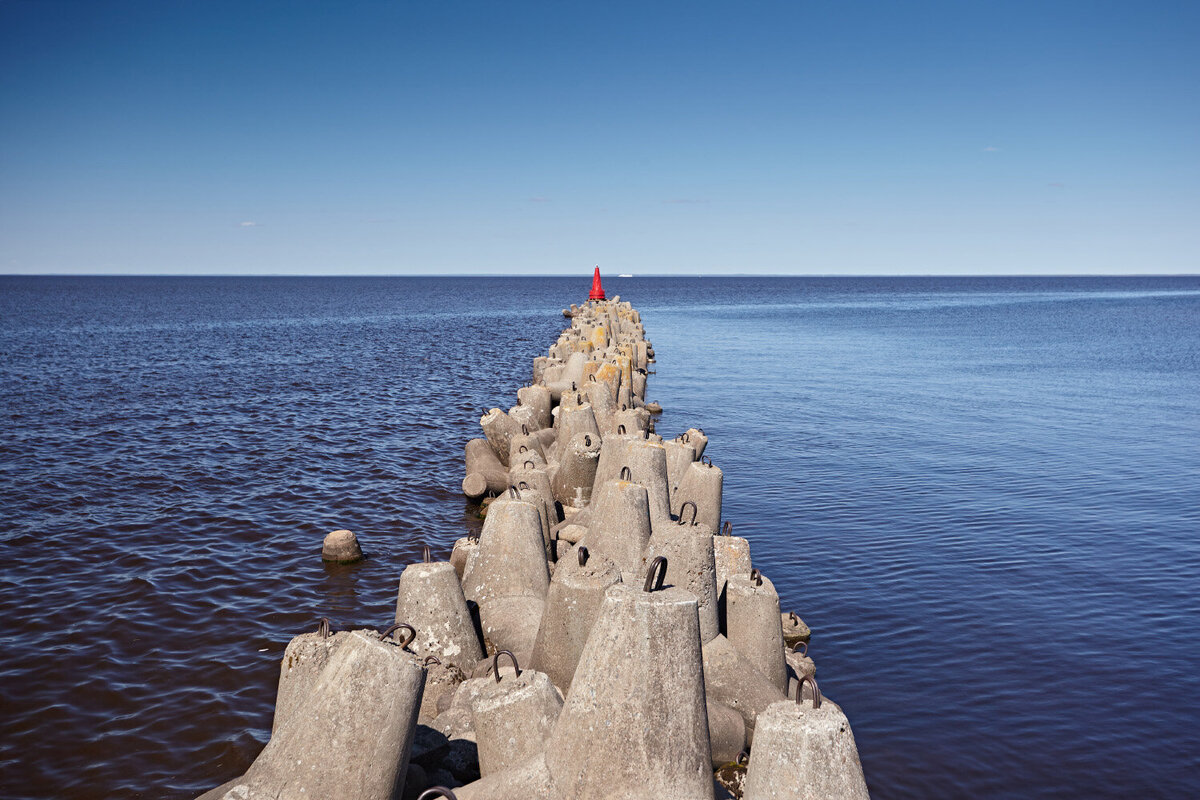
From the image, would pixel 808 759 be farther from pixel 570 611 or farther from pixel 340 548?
pixel 340 548

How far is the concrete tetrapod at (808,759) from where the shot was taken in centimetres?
367

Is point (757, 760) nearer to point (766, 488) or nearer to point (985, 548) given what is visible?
point (985, 548)

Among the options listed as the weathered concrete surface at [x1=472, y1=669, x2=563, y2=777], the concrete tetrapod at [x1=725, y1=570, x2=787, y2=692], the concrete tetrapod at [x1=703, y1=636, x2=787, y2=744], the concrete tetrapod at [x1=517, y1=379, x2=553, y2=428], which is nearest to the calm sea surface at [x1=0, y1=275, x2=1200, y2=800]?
the concrete tetrapod at [x1=725, y1=570, x2=787, y2=692]

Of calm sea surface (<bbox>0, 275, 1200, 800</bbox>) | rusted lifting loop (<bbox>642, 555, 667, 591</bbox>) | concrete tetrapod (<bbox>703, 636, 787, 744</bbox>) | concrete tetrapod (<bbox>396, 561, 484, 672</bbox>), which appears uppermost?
rusted lifting loop (<bbox>642, 555, 667, 591</bbox>)

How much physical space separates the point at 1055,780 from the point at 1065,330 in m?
52.7

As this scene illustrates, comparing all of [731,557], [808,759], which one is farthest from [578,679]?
[731,557]

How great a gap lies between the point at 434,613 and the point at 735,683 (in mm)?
2154

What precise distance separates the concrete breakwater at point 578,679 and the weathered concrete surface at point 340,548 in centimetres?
276

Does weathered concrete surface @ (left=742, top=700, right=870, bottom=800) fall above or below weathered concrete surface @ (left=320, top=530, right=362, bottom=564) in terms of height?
above

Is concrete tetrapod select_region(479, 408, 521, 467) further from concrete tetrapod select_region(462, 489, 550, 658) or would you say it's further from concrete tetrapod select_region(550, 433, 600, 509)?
concrete tetrapod select_region(462, 489, 550, 658)

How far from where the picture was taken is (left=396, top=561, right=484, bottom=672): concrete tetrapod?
6219mm

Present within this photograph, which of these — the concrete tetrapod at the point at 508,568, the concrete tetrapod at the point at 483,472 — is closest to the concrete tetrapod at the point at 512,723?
the concrete tetrapod at the point at 508,568

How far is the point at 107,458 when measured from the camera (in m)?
15.8

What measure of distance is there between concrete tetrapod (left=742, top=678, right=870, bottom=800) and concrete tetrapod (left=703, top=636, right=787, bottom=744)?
7.31 ft
